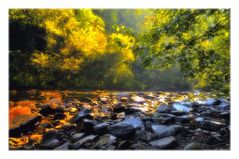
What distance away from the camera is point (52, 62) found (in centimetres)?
534

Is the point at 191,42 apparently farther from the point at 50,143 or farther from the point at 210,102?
the point at 50,143

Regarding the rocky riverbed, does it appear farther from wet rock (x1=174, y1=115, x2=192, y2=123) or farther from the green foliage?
the green foliage

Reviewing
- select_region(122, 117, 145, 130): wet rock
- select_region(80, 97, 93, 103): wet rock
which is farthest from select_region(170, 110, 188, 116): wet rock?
select_region(80, 97, 93, 103): wet rock

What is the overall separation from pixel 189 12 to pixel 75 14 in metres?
1.78

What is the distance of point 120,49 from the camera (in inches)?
207

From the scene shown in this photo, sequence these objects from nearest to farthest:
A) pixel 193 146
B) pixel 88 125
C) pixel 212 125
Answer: pixel 193 146, pixel 88 125, pixel 212 125

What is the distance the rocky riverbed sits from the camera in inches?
179

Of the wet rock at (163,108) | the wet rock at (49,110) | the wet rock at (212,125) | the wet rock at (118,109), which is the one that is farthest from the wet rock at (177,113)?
the wet rock at (49,110)

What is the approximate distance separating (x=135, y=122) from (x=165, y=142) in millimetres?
824

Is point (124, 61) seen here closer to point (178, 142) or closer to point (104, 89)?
point (104, 89)

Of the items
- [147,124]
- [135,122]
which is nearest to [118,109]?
[135,122]

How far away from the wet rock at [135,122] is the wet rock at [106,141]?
521 millimetres

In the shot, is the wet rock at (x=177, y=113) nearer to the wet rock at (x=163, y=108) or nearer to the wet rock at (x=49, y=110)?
the wet rock at (x=163, y=108)

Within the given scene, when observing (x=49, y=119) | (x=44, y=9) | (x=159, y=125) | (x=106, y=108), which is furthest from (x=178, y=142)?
(x=44, y=9)
